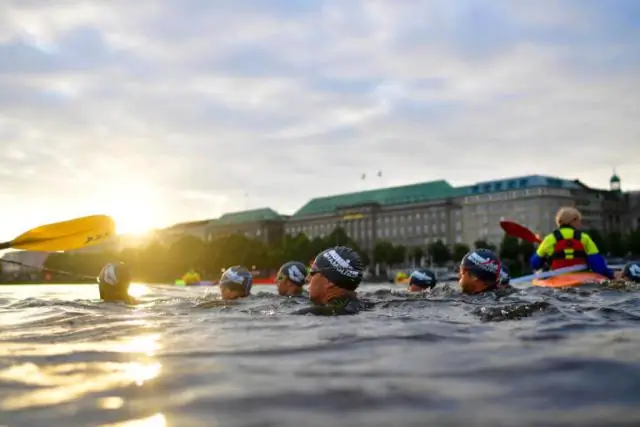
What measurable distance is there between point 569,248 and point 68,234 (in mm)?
10567

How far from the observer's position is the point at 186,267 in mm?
128875

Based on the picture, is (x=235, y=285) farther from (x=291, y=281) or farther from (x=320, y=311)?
(x=320, y=311)

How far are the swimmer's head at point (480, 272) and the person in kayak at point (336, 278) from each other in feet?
9.39

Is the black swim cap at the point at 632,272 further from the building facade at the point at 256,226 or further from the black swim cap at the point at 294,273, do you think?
the building facade at the point at 256,226

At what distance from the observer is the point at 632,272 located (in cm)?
1645

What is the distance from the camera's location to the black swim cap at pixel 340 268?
9.13 metres

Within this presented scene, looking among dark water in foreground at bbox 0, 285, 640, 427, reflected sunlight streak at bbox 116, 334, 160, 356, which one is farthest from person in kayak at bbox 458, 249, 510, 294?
reflected sunlight streak at bbox 116, 334, 160, 356

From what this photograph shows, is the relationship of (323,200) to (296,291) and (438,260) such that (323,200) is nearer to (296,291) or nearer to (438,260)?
(438,260)

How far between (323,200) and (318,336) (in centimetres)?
17428

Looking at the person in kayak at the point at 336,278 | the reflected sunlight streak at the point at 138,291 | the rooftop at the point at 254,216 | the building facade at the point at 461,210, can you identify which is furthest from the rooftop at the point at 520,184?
the person in kayak at the point at 336,278

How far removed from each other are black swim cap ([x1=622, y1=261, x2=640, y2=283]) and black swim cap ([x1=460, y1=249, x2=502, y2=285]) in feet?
21.5

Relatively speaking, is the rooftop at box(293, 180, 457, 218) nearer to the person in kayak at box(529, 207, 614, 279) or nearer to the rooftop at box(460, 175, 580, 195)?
the rooftop at box(460, 175, 580, 195)

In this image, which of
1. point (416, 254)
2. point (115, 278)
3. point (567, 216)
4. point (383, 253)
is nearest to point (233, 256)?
point (383, 253)

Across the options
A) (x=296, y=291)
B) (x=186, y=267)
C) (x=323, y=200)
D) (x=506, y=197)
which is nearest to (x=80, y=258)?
(x=186, y=267)
